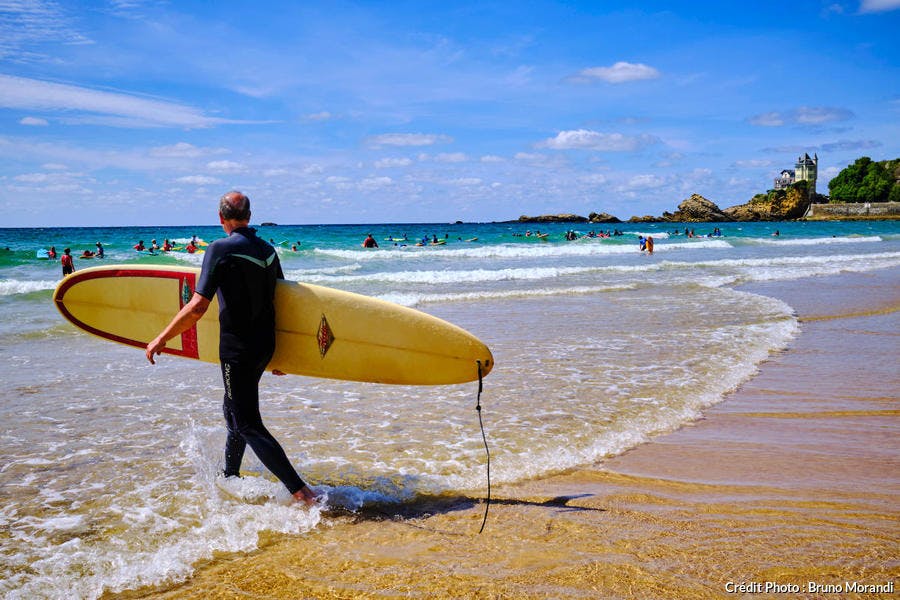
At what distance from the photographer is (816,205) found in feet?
393

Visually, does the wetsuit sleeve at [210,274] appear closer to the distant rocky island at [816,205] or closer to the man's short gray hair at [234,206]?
the man's short gray hair at [234,206]

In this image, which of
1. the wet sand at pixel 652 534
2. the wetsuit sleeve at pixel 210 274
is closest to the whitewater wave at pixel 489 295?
the wet sand at pixel 652 534

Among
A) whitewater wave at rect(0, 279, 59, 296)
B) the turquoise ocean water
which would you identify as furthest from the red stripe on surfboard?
whitewater wave at rect(0, 279, 59, 296)

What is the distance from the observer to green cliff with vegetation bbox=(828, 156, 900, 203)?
12362cm

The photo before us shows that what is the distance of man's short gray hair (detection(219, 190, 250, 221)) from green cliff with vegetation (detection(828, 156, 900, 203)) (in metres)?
148

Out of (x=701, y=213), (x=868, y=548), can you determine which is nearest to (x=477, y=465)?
(x=868, y=548)

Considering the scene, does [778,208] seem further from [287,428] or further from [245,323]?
[245,323]

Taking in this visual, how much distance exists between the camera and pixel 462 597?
271 centimetres

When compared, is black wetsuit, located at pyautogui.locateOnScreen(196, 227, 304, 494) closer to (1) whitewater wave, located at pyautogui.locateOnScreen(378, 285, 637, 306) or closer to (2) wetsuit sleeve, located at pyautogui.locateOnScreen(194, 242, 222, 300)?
(2) wetsuit sleeve, located at pyautogui.locateOnScreen(194, 242, 222, 300)

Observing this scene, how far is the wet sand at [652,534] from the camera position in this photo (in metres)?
2.80

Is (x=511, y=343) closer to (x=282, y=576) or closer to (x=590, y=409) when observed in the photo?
(x=590, y=409)

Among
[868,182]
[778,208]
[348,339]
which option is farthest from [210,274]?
[868,182]

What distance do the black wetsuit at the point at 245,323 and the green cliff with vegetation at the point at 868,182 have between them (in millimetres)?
147510

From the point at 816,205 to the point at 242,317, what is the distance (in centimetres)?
13756
